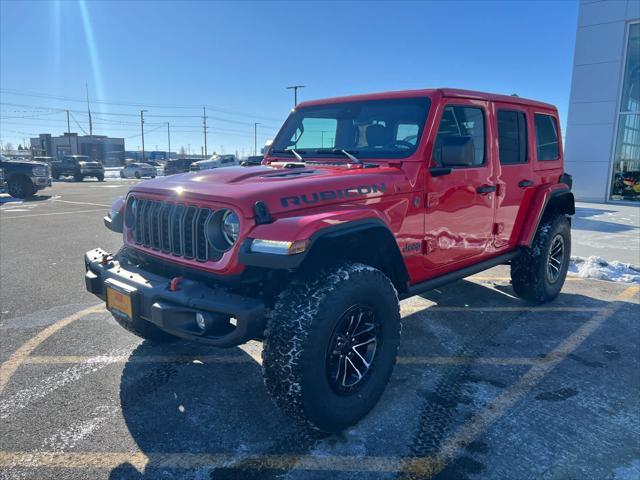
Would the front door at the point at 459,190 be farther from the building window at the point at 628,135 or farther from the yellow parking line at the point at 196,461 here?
the building window at the point at 628,135

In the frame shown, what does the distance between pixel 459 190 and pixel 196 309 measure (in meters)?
2.21

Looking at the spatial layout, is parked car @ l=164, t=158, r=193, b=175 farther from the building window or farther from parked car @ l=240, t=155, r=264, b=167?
parked car @ l=240, t=155, r=264, b=167

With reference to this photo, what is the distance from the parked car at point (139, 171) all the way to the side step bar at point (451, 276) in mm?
36907

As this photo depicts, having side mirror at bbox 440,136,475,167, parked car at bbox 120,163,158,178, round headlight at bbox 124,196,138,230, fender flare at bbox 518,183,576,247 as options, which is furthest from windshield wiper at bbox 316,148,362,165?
parked car at bbox 120,163,158,178

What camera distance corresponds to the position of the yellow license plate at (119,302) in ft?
8.89

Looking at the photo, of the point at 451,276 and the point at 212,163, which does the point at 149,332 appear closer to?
the point at 451,276

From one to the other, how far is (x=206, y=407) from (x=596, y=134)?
1704 centimetres

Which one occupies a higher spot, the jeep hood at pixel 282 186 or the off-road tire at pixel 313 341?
the jeep hood at pixel 282 186

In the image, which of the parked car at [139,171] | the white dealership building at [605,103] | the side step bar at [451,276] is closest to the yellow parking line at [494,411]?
the side step bar at [451,276]

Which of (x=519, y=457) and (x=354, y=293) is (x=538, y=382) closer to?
(x=519, y=457)

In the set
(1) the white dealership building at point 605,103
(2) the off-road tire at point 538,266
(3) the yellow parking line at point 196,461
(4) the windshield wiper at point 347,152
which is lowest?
(3) the yellow parking line at point 196,461

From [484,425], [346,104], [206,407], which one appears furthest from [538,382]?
[346,104]

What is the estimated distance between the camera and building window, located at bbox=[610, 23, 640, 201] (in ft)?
51.0

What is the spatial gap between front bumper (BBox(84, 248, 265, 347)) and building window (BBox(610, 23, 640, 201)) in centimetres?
1716
